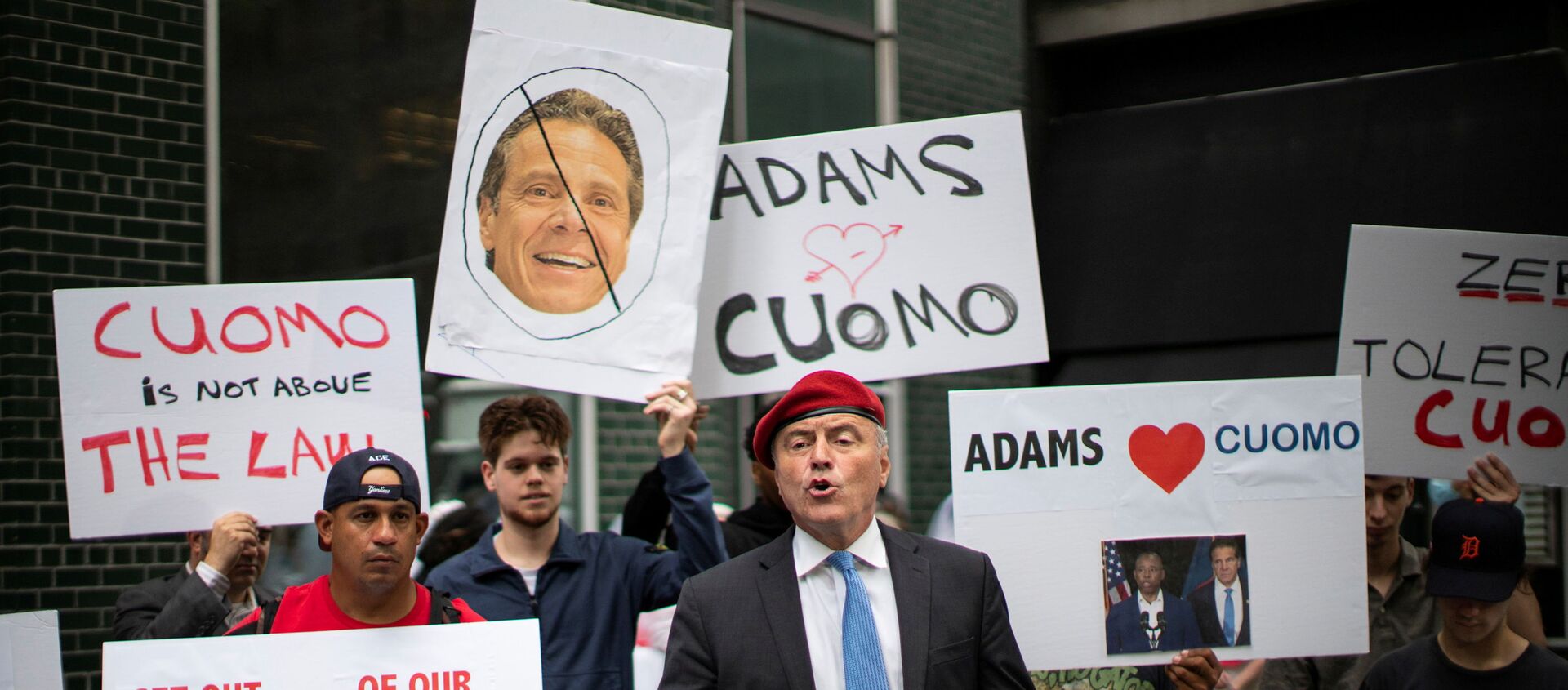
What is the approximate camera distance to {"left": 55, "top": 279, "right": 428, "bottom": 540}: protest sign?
13.7 feet

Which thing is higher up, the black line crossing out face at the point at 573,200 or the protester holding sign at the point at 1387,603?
the black line crossing out face at the point at 573,200

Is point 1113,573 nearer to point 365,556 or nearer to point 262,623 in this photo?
point 365,556

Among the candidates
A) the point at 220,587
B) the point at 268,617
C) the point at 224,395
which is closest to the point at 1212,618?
the point at 268,617

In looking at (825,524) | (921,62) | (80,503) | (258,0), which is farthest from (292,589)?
(921,62)

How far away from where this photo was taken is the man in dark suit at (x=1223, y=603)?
4.16 metres

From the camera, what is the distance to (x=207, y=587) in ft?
12.9

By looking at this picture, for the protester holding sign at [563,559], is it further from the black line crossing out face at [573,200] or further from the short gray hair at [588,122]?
the short gray hair at [588,122]

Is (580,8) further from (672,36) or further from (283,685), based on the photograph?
(283,685)

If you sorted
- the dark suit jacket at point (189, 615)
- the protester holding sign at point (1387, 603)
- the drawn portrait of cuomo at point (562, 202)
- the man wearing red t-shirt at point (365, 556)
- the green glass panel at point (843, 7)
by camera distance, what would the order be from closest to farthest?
1. the man wearing red t-shirt at point (365, 556)
2. the dark suit jacket at point (189, 615)
3. the protester holding sign at point (1387, 603)
4. the drawn portrait of cuomo at point (562, 202)
5. the green glass panel at point (843, 7)

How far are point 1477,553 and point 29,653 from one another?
132 inches

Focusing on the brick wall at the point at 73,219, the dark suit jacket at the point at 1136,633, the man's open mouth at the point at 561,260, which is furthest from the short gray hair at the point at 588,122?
the brick wall at the point at 73,219

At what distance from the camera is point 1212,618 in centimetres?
416

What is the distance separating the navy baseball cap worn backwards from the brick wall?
2904 millimetres

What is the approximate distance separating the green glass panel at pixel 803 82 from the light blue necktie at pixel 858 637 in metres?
6.40
